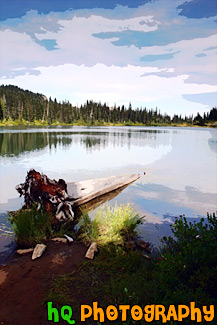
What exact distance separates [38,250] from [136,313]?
3894 millimetres

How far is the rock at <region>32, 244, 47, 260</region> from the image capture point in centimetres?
645

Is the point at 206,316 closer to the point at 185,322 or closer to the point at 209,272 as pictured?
the point at 185,322

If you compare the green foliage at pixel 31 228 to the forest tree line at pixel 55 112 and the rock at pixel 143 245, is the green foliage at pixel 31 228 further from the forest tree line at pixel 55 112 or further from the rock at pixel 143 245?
the forest tree line at pixel 55 112

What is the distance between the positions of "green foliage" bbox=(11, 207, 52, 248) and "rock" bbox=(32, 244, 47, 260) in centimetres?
52

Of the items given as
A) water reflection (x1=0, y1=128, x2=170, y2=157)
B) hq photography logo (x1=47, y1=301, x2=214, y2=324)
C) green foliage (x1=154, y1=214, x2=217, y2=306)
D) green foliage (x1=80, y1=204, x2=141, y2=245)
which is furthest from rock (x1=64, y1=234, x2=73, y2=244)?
water reflection (x1=0, y1=128, x2=170, y2=157)

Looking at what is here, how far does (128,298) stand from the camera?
430cm

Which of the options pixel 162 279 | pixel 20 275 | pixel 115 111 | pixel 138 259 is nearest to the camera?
pixel 162 279

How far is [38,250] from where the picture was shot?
21.6 ft

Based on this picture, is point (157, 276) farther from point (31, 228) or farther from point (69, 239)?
point (31, 228)

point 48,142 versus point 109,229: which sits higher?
point 48,142

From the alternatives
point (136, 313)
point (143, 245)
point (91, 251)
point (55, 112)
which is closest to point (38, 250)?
point (91, 251)

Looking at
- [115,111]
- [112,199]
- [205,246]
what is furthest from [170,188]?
[115,111]

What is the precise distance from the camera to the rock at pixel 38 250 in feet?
21.2

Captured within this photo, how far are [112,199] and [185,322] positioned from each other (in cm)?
1014
